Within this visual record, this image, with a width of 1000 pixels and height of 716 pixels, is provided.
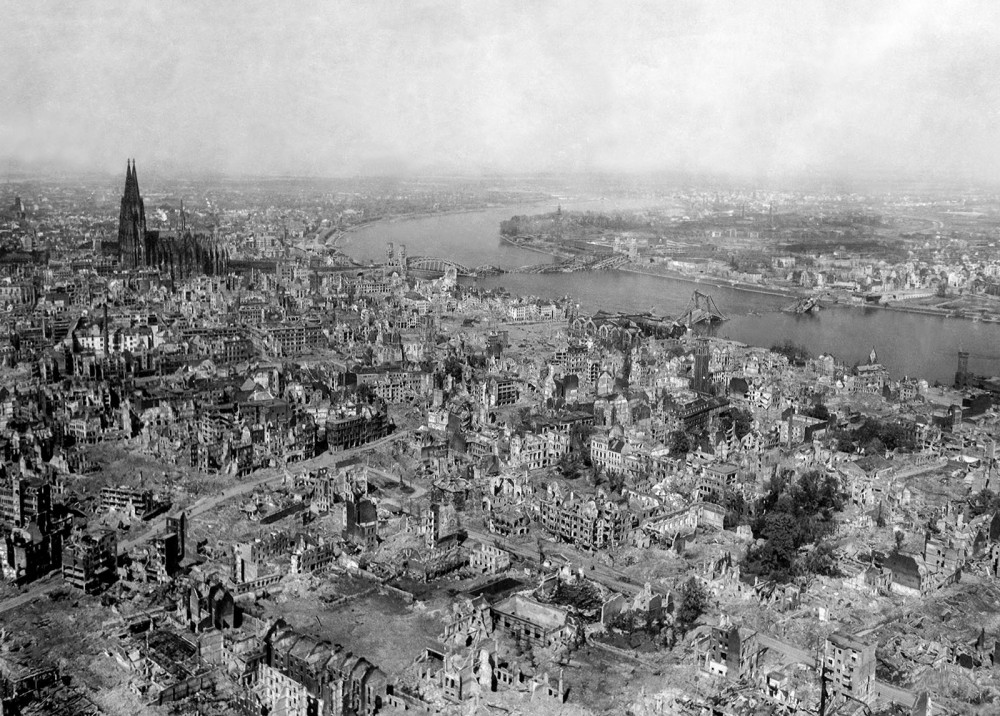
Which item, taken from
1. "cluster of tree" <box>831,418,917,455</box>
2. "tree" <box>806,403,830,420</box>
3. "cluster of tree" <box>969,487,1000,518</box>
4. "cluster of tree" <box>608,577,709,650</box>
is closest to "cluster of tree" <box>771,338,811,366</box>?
"tree" <box>806,403,830,420</box>

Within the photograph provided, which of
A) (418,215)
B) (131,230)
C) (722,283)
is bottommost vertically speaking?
(722,283)

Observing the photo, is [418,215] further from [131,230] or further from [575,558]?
[575,558]

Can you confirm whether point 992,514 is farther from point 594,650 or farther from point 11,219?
point 11,219

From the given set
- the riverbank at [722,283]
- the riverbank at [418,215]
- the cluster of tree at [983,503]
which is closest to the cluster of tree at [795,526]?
the cluster of tree at [983,503]

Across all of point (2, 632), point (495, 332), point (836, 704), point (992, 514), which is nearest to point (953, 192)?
point (495, 332)

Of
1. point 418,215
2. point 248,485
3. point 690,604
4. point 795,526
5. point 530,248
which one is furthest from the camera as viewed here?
point 418,215

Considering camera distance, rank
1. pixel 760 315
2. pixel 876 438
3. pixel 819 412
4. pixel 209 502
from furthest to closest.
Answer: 1. pixel 760 315
2. pixel 819 412
3. pixel 876 438
4. pixel 209 502

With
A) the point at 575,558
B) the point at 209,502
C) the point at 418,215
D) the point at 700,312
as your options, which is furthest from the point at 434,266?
the point at 575,558
